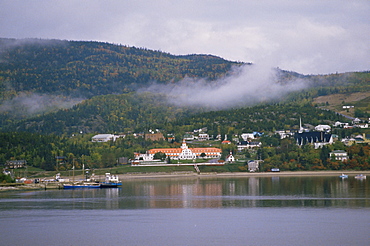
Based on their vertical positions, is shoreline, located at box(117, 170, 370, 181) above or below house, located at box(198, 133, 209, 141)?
below

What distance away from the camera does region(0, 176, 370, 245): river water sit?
139 feet

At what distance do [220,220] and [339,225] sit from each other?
33.5ft

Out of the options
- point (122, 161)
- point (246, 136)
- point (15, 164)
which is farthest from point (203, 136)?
point (15, 164)

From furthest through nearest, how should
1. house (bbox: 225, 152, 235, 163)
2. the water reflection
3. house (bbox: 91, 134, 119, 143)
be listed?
house (bbox: 91, 134, 119, 143) → house (bbox: 225, 152, 235, 163) → the water reflection

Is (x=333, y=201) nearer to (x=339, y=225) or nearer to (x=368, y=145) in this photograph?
(x=339, y=225)

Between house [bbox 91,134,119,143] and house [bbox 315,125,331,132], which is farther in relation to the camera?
house [bbox 91,134,119,143]

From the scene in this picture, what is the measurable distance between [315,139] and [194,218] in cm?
9156

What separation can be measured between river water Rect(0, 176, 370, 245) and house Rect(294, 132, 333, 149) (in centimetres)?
6087

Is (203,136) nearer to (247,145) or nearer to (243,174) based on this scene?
(247,145)

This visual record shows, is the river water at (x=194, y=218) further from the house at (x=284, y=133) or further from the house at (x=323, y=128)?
the house at (x=323, y=128)

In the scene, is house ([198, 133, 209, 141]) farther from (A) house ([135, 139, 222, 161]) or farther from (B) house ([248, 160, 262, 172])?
(B) house ([248, 160, 262, 172])

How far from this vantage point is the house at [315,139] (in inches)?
5384

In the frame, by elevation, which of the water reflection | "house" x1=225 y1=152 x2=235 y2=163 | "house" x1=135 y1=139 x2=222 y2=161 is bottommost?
the water reflection

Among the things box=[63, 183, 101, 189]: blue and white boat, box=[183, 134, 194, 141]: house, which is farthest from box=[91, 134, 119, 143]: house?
box=[63, 183, 101, 189]: blue and white boat
